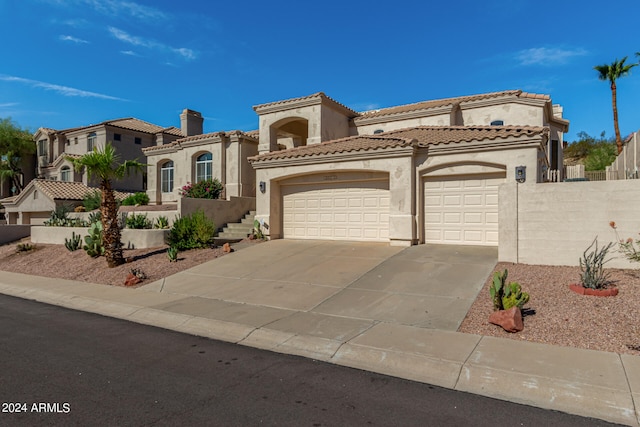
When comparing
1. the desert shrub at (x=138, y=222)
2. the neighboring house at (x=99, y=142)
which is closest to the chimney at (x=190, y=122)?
the neighboring house at (x=99, y=142)

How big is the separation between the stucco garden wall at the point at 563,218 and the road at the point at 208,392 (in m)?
5.79

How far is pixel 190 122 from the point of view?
34031mm

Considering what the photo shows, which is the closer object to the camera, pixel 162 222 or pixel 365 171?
pixel 365 171

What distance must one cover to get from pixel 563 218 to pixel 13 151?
149 feet

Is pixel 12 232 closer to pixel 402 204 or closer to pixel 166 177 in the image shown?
pixel 166 177

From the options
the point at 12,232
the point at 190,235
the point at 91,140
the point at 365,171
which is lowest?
the point at 12,232

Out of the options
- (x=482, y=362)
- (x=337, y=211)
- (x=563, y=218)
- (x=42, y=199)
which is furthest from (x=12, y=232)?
(x=563, y=218)

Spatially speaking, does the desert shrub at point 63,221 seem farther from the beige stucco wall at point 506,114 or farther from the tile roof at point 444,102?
the beige stucco wall at point 506,114

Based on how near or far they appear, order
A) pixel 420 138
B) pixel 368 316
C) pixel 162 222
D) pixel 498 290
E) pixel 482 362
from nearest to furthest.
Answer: pixel 482 362 → pixel 498 290 → pixel 368 316 → pixel 420 138 → pixel 162 222

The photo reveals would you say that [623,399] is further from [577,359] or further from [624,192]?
[624,192]

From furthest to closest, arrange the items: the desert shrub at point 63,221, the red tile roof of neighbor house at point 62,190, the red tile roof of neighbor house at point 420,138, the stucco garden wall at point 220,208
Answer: the red tile roof of neighbor house at point 62,190
the desert shrub at point 63,221
the stucco garden wall at point 220,208
the red tile roof of neighbor house at point 420,138

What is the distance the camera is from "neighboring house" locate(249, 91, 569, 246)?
13125 millimetres

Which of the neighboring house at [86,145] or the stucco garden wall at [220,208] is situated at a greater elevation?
the neighboring house at [86,145]

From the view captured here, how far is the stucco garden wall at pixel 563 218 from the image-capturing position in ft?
31.5
